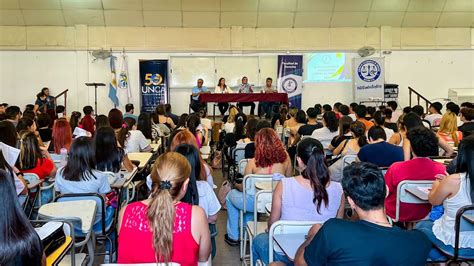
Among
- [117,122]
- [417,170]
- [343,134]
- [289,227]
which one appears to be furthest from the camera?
[117,122]

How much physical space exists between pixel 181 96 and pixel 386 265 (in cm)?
1163

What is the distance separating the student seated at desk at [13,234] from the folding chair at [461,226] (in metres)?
2.23

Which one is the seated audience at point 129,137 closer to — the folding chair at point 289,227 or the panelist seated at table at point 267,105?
the folding chair at point 289,227

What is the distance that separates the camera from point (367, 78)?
13.2 m

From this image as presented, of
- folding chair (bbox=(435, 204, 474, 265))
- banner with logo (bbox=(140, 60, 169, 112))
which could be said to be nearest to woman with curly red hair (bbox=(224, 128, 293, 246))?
folding chair (bbox=(435, 204, 474, 265))

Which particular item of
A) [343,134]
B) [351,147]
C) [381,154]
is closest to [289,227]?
[381,154]

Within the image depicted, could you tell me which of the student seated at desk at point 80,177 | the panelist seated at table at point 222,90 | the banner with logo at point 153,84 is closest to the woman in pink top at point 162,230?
the student seated at desk at point 80,177

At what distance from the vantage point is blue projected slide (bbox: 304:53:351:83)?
13.4m

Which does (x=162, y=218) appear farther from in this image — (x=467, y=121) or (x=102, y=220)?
(x=467, y=121)

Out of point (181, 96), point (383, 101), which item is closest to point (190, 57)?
point (181, 96)

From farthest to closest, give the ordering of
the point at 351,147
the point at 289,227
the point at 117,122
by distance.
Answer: the point at 117,122 < the point at 351,147 < the point at 289,227

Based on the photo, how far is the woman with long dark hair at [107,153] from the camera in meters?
4.00

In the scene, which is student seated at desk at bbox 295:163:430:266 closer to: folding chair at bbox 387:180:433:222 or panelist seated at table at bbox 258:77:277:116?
folding chair at bbox 387:180:433:222

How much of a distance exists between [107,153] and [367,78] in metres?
10.6
